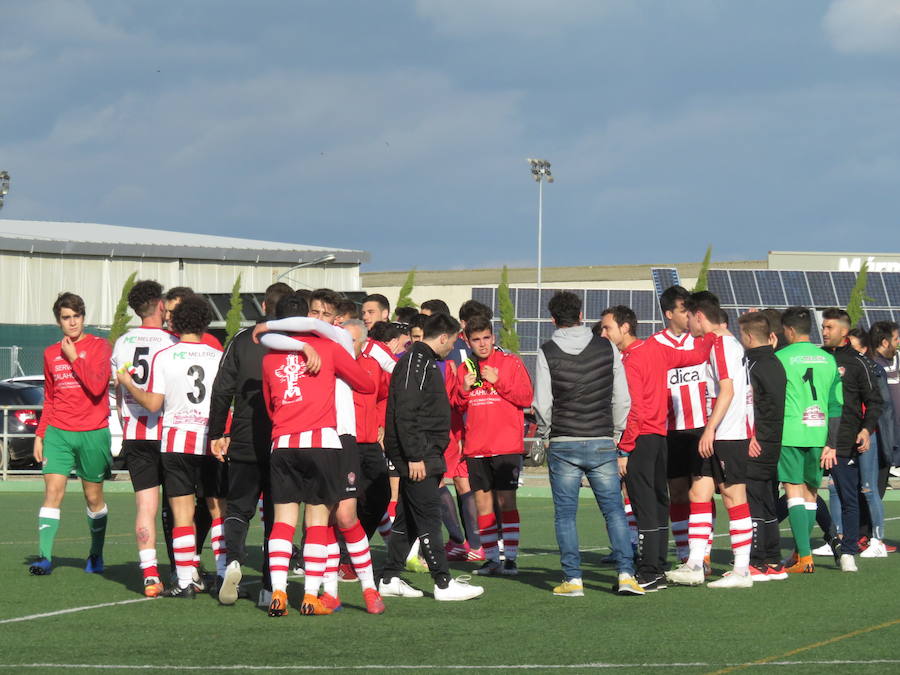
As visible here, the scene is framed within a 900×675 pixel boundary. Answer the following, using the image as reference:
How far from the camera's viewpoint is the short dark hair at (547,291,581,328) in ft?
29.3

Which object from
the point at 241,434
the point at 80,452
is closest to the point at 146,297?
the point at 241,434

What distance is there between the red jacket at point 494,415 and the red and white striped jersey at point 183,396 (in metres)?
2.38

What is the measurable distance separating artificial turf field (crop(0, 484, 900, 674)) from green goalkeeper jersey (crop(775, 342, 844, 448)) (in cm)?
108

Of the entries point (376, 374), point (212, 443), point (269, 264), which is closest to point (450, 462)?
point (376, 374)

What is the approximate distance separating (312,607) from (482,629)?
A: 1.12 m

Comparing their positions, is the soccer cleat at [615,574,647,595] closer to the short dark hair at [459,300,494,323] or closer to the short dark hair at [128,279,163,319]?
the short dark hair at [459,300,494,323]

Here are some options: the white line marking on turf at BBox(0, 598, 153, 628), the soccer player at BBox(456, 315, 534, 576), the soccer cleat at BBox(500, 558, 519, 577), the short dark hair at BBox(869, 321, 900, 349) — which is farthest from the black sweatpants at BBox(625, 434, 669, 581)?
the short dark hair at BBox(869, 321, 900, 349)

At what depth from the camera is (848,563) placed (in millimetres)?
10305

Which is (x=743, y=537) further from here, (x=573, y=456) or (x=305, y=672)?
(x=305, y=672)

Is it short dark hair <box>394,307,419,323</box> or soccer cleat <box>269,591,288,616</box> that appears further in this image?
short dark hair <box>394,307,419,323</box>

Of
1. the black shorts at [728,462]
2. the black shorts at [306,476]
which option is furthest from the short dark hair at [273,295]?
the black shorts at [728,462]

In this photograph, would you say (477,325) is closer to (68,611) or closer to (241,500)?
(241,500)

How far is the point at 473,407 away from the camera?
10414 mm

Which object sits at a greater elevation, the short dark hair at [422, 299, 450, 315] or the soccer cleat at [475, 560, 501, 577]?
the short dark hair at [422, 299, 450, 315]
